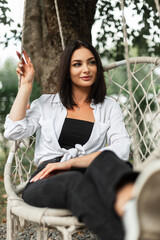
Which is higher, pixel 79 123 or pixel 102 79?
pixel 102 79

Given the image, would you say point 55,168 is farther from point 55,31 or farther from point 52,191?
point 55,31

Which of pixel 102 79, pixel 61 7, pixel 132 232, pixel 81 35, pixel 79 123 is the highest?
pixel 61 7

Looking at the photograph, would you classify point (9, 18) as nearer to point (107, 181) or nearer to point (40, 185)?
point (40, 185)

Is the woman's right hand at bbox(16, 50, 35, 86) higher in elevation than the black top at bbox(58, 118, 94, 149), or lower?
higher

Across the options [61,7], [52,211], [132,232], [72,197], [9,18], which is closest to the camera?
[132,232]

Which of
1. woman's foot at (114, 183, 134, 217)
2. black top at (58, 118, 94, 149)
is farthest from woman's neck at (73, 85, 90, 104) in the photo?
woman's foot at (114, 183, 134, 217)

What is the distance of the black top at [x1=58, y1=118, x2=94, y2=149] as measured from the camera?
175 cm

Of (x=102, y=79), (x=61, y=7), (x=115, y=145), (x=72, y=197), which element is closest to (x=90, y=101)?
(x=102, y=79)

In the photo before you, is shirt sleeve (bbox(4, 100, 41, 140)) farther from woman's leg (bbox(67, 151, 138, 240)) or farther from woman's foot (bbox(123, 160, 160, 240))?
woman's foot (bbox(123, 160, 160, 240))

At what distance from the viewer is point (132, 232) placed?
0.83 m

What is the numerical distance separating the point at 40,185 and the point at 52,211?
143 mm

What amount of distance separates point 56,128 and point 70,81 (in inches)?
12.8

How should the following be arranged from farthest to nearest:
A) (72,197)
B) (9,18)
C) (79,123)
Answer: (9,18), (79,123), (72,197)

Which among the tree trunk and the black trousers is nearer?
the black trousers
